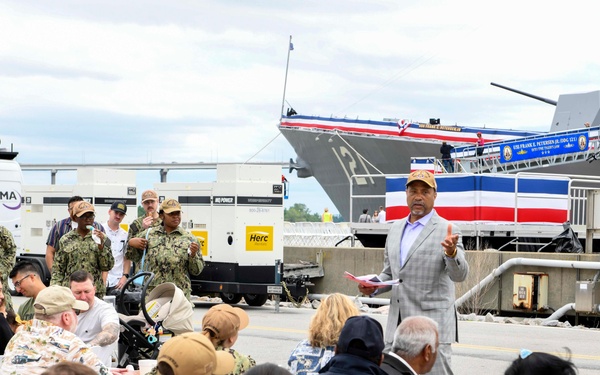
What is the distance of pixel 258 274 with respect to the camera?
61.5ft

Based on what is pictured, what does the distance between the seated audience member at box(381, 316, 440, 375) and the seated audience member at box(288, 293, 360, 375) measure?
486 millimetres

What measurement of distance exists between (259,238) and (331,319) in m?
13.1

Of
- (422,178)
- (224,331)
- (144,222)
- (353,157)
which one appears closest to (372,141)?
(353,157)

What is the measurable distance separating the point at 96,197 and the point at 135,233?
491 inches

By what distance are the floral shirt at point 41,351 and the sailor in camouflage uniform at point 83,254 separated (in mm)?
3871

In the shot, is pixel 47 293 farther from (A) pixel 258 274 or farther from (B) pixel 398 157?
(B) pixel 398 157

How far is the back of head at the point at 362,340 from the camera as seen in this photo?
4.87m

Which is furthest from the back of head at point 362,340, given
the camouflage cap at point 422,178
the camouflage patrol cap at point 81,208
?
the camouflage patrol cap at point 81,208

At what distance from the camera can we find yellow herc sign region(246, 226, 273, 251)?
18859mm

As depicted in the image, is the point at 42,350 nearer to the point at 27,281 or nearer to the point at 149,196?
the point at 27,281

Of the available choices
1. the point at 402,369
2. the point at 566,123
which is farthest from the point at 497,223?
the point at 566,123

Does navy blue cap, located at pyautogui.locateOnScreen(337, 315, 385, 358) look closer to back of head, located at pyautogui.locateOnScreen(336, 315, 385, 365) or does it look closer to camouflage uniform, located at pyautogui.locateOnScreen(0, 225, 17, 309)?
back of head, located at pyautogui.locateOnScreen(336, 315, 385, 365)

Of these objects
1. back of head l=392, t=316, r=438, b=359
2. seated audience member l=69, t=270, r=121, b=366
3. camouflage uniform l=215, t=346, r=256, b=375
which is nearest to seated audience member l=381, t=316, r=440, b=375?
back of head l=392, t=316, r=438, b=359

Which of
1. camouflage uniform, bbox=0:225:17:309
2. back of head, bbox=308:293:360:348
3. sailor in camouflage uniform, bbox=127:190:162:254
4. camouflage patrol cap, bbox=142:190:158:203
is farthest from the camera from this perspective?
camouflage patrol cap, bbox=142:190:158:203
